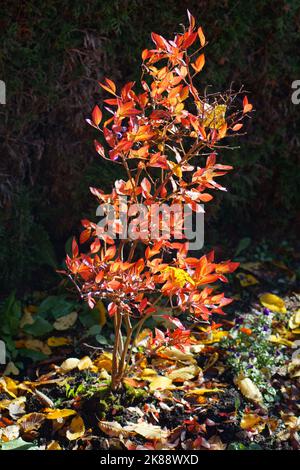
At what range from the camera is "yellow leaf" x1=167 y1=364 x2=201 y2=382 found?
3113mm

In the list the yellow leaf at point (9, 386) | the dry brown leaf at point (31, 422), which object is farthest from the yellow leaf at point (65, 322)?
the dry brown leaf at point (31, 422)

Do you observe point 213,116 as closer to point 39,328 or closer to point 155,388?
point 155,388

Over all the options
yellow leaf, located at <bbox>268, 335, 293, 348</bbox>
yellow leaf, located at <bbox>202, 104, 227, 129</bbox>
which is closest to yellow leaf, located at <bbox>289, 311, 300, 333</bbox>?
yellow leaf, located at <bbox>268, 335, 293, 348</bbox>

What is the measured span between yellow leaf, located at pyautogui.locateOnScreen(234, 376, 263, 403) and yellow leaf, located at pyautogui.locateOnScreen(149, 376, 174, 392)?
0.30m

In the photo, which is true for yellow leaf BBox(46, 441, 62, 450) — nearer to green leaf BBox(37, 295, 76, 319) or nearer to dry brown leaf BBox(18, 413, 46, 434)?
dry brown leaf BBox(18, 413, 46, 434)

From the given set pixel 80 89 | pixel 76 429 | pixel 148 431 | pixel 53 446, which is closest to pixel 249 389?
pixel 148 431

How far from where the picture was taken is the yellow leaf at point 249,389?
3014mm

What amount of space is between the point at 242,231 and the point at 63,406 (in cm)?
184

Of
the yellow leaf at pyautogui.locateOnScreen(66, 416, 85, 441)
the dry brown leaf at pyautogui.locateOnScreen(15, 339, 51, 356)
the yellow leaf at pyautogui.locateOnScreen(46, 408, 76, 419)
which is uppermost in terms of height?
the dry brown leaf at pyautogui.locateOnScreen(15, 339, 51, 356)

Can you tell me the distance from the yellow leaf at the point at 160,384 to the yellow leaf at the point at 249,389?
0.98 feet

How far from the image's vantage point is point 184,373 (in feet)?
10.3

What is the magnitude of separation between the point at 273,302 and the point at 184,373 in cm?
83

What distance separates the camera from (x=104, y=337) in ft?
11.1
